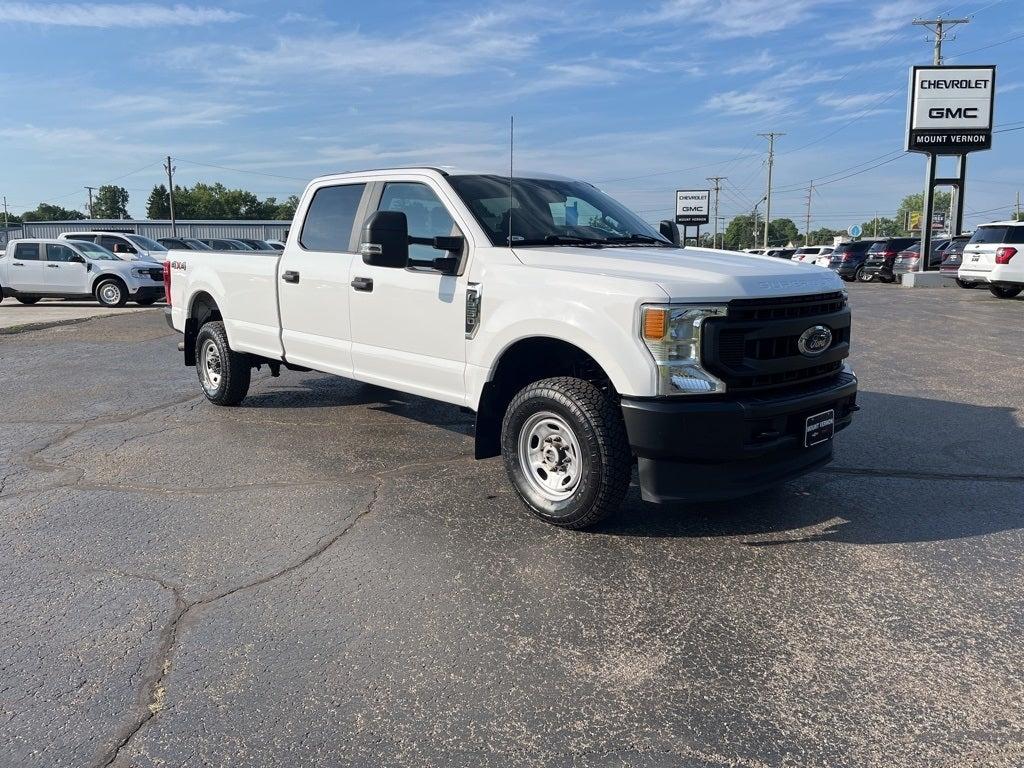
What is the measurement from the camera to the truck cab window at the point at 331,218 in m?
6.03

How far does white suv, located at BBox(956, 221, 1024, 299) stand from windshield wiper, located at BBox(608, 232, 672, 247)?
17405mm

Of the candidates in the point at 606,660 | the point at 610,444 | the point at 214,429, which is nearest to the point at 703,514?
the point at 610,444

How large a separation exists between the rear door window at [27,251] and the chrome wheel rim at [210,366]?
15771 millimetres

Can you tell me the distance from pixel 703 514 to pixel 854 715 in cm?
196

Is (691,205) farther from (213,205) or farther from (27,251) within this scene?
(213,205)

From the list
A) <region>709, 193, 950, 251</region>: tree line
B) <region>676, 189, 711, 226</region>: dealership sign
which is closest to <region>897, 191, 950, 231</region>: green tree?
<region>709, 193, 950, 251</region>: tree line

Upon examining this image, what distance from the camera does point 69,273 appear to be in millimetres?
20438

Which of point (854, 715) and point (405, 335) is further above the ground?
point (405, 335)

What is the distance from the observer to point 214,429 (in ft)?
22.5

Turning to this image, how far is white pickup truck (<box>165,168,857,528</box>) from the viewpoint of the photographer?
3939 mm

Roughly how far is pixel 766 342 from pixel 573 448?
1116mm

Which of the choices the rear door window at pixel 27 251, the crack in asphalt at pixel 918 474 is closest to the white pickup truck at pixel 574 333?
the crack in asphalt at pixel 918 474

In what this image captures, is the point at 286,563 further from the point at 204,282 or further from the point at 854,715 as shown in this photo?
the point at 204,282

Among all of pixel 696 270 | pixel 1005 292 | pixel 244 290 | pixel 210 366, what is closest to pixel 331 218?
pixel 244 290
